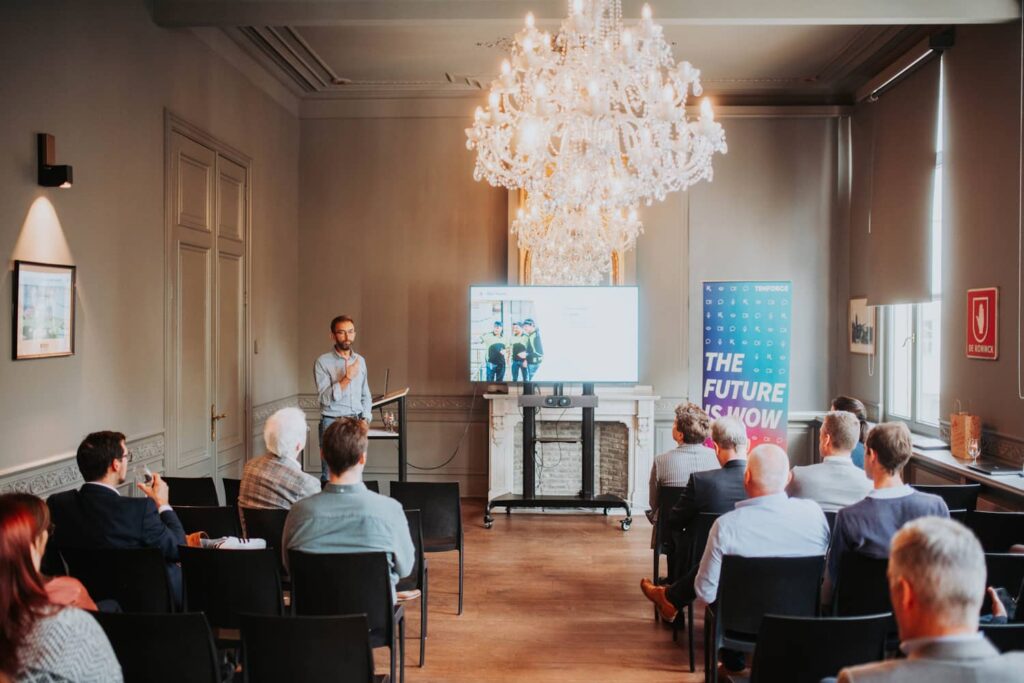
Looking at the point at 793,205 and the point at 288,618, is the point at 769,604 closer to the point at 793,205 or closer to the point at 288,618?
the point at 288,618

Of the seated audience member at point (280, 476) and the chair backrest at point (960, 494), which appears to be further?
the chair backrest at point (960, 494)

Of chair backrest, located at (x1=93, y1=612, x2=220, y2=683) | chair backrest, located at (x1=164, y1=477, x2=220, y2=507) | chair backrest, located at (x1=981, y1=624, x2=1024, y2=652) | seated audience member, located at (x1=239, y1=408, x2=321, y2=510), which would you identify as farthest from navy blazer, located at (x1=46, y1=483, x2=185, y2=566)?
chair backrest, located at (x1=981, y1=624, x2=1024, y2=652)

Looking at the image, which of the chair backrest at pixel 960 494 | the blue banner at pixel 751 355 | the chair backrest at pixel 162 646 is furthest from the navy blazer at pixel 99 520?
the blue banner at pixel 751 355

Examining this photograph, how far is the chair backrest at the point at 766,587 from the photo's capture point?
123 inches

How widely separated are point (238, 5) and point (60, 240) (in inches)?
84.4

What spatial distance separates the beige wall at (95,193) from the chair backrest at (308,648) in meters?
2.25

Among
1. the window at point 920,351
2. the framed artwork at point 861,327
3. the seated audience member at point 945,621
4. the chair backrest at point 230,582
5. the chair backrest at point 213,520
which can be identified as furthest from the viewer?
the framed artwork at point 861,327

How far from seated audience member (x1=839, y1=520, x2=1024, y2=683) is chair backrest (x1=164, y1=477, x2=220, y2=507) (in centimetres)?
386

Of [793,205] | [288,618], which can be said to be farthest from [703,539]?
[793,205]

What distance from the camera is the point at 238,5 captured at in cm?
549

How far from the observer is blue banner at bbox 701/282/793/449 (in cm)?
734

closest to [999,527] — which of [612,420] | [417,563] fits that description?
[417,563]

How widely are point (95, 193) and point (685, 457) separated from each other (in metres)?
3.82

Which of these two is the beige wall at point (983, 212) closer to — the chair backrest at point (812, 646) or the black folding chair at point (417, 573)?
the chair backrest at point (812, 646)
